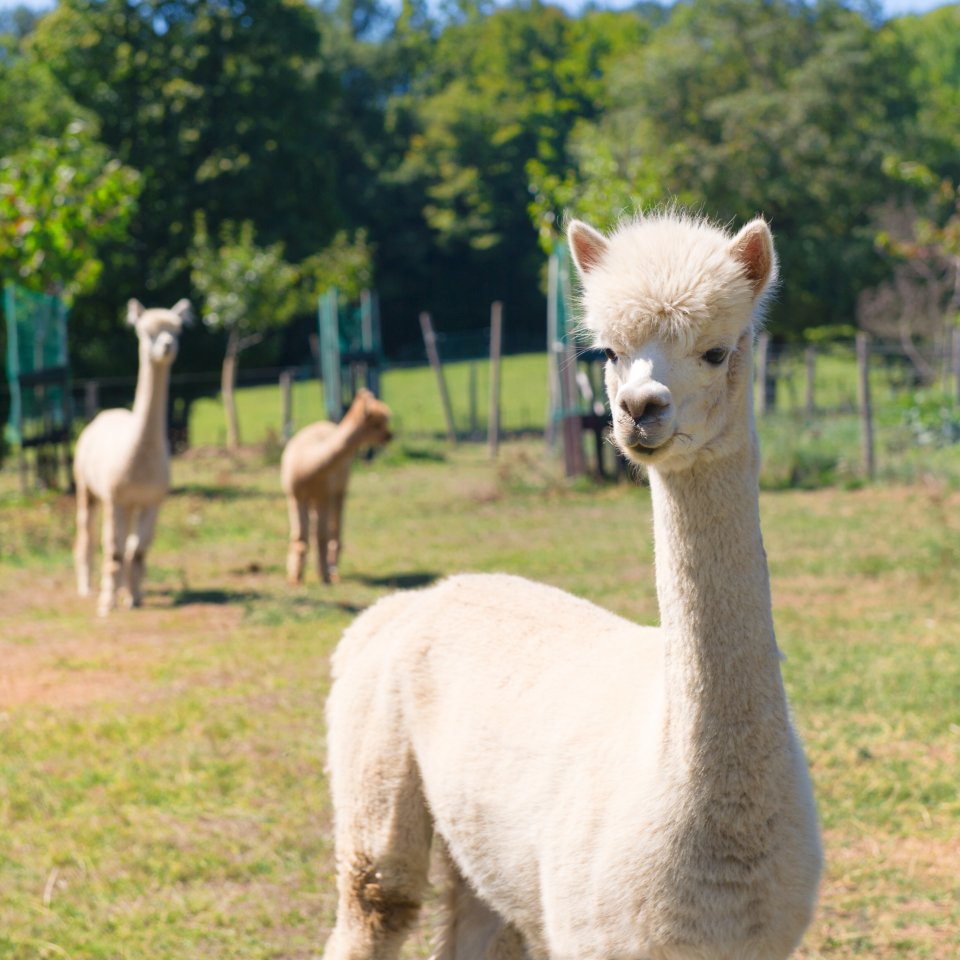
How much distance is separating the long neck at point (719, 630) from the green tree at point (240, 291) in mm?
21659

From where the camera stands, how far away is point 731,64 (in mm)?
35875

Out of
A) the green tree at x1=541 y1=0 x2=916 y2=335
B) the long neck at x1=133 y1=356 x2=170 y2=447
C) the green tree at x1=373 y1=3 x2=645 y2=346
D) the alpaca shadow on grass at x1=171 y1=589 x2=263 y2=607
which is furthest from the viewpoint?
the green tree at x1=373 y1=3 x2=645 y2=346

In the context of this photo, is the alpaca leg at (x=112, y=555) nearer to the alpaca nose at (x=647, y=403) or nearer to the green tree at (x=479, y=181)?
the alpaca nose at (x=647, y=403)

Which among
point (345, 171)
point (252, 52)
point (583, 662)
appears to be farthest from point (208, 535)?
point (345, 171)

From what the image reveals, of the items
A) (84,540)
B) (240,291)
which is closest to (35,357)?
(84,540)

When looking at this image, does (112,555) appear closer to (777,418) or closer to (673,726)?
(673,726)

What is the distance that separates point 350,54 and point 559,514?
143ft

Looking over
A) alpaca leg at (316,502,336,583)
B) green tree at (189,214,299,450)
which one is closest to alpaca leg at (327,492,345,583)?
alpaca leg at (316,502,336,583)

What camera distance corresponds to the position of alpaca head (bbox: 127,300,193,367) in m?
9.66

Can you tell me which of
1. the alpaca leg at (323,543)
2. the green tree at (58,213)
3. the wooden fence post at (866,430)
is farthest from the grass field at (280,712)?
the green tree at (58,213)

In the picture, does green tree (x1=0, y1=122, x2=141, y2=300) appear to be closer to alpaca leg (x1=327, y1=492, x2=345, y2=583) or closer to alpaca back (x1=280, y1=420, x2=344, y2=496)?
alpaca back (x1=280, y1=420, x2=344, y2=496)

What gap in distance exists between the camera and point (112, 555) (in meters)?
10.0

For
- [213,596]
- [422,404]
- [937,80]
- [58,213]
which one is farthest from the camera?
[937,80]

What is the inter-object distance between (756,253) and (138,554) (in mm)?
8112
